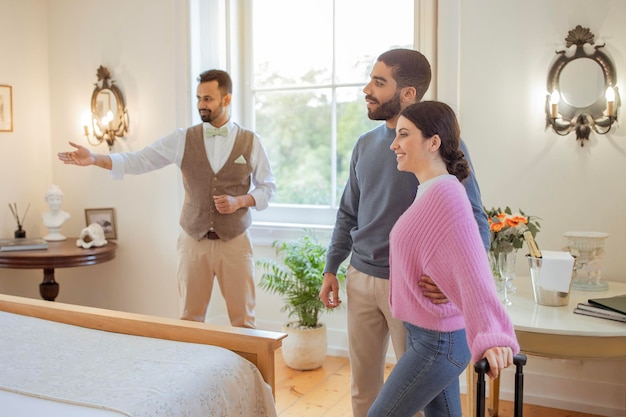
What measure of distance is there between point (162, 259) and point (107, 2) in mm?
1671

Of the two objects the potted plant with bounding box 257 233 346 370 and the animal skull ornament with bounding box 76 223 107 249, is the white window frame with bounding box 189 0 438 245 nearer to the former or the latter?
the potted plant with bounding box 257 233 346 370

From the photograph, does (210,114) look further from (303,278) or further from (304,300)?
(304,300)

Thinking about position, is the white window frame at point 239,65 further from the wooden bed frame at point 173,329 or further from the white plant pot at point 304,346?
the wooden bed frame at point 173,329

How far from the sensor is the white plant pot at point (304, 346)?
11.1 ft

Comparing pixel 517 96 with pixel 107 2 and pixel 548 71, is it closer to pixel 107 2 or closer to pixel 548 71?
pixel 548 71

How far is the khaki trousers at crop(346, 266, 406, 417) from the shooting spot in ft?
6.55

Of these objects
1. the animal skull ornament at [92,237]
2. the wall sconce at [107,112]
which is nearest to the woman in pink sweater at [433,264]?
the animal skull ornament at [92,237]

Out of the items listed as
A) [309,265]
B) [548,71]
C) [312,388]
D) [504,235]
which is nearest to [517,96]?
[548,71]

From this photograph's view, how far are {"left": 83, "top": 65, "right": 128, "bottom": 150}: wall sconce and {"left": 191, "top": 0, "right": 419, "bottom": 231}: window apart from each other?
63 centimetres

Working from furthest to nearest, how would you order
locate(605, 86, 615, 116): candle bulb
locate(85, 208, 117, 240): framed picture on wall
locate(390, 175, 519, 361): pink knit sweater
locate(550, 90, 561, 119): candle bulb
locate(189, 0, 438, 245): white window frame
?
locate(85, 208, 117, 240): framed picture on wall → locate(189, 0, 438, 245): white window frame → locate(550, 90, 561, 119): candle bulb → locate(605, 86, 615, 116): candle bulb → locate(390, 175, 519, 361): pink knit sweater

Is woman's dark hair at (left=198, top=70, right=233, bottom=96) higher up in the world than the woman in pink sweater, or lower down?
higher up

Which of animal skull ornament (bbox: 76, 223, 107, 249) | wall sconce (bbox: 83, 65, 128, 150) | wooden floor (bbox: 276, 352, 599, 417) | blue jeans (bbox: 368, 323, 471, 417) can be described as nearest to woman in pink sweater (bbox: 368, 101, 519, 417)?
blue jeans (bbox: 368, 323, 471, 417)

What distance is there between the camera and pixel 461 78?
302 cm

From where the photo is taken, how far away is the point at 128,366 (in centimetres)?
165
